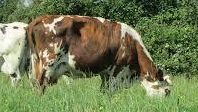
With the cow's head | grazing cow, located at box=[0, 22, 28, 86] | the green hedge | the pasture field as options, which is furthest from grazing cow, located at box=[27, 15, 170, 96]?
the green hedge

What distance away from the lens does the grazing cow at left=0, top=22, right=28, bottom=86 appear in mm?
12876

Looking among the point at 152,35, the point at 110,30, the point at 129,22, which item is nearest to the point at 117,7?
the point at 129,22

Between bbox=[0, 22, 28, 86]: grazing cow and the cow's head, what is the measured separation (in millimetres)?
3335

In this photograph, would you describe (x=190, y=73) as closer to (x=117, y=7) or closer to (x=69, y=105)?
(x=117, y=7)

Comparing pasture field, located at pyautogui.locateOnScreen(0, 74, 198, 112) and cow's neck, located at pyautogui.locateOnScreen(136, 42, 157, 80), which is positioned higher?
pasture field, located at pyautogui.locateOnScreen(0, 74, 198, 112)

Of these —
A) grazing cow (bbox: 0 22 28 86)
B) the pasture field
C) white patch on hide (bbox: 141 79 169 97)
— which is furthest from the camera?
grazing cow (bbox: 0 22 28 86)

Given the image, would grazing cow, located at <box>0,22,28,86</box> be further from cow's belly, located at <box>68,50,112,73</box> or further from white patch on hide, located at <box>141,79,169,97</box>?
white patch on hide, located at <box>141,79,169,97</box>

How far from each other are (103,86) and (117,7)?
12.1 m

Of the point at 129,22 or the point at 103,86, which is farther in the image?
the point at 129,22

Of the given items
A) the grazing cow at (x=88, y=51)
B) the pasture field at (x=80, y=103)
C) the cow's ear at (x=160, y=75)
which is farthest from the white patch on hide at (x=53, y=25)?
the pasture field at (x=80, y=103)

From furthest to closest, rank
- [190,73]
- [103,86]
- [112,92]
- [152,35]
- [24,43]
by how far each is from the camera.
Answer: [152,35] → [190,73] → [24,43] → [103,86] → [112,92]

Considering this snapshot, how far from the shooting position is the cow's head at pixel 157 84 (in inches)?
422

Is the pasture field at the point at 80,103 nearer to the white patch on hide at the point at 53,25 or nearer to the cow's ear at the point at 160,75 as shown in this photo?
the white patch on hide at the point at 53,25

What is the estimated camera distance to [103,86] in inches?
407
